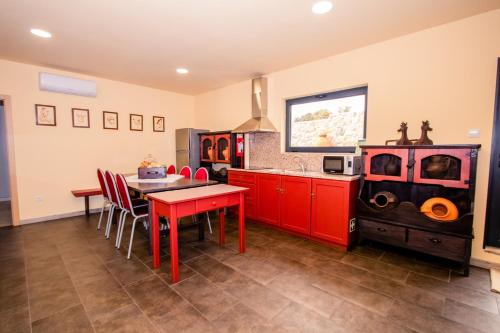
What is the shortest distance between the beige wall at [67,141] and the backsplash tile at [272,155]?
7.48 ft

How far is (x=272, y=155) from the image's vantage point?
4.36 metres

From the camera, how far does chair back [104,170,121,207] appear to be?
304 cm

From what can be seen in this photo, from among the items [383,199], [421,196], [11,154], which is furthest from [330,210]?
[11,154]

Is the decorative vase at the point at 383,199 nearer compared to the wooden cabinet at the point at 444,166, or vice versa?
the wooden cabinet at the point at 444,166

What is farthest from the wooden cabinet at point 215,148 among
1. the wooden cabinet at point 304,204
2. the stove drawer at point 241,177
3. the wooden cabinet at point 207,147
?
the wooden cabinet at point 304,204

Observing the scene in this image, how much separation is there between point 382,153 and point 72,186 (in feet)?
16.3

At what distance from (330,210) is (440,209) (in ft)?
3.56

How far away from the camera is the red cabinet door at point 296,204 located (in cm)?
325

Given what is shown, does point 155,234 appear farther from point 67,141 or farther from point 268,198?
point 67,141

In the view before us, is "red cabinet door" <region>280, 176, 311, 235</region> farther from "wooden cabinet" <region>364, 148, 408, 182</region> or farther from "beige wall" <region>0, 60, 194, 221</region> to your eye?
"beige wall" <region>0, 60, 194, 221</region>

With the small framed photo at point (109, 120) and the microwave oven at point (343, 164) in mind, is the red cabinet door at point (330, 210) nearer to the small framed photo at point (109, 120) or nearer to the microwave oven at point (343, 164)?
the microwave oven at point (343, 164)

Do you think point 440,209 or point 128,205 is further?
point 128,205

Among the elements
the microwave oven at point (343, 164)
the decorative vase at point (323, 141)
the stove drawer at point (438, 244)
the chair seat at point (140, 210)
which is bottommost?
the stove drawer at point (438, 244)

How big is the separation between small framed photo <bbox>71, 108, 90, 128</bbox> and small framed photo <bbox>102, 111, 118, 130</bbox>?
260 mm
